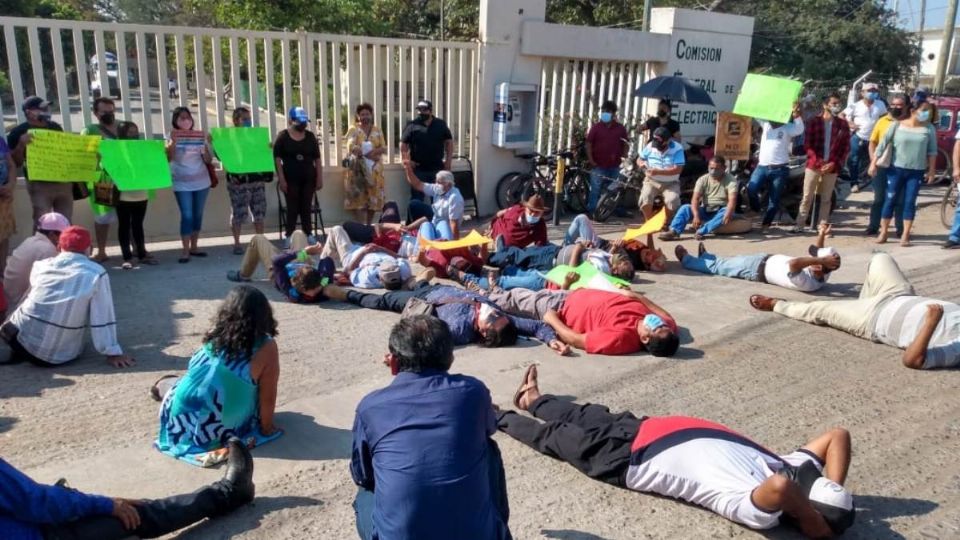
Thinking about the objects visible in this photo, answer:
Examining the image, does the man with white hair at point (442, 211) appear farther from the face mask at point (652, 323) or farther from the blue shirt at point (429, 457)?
the blue shirt at point (429, 457)

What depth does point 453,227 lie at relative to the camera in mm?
9094

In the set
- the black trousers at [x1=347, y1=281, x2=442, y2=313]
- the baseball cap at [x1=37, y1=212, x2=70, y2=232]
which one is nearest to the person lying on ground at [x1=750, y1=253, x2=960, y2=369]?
the black trousers at [x1=347, y1=281, x2=442, y2=313]

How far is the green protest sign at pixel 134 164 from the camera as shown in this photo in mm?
7824

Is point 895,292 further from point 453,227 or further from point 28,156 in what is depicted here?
point 28,156

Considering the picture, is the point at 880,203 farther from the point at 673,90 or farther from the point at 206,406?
the point at 206,406

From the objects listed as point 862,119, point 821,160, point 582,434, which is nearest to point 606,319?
point 582,434

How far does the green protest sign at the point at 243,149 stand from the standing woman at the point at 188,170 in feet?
0.51

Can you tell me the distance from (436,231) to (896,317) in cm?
478

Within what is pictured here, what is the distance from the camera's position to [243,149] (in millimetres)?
8867

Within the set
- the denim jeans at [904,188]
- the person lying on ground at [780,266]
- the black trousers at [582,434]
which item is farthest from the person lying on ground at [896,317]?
the denim jeans at [904,188]

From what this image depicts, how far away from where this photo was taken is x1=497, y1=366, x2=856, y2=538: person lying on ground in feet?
11.4

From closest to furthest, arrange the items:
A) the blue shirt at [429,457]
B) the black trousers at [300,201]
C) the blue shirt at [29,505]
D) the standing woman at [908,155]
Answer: the blue shirt at [429,457] < the blue shirt at [29,505] < the black trousers at [300,201] < the standing woman at [908,155]

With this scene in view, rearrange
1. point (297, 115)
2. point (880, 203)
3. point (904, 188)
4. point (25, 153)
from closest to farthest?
point (25, 153) < point (297, 115) < point (904, 188) < point (880, 203)

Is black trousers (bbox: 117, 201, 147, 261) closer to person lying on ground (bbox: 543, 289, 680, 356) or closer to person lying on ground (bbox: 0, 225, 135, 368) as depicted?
person lying on ground (bbox: 0, 225, 135, 368)
